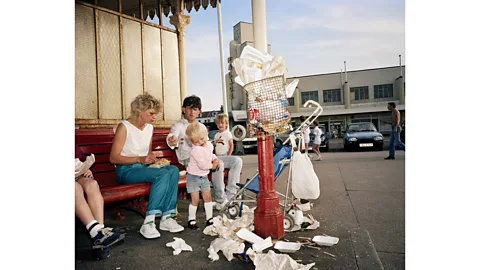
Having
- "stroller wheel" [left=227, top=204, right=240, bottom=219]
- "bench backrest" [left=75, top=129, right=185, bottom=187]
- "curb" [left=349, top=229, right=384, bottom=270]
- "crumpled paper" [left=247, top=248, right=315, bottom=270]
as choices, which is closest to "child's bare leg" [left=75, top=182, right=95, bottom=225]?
"bench backrest" [left=75, top=129, right=185, bottom=187]

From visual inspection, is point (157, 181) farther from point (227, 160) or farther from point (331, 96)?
point (331, 96)

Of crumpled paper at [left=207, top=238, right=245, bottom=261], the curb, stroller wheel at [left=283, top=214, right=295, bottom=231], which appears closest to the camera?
the curb

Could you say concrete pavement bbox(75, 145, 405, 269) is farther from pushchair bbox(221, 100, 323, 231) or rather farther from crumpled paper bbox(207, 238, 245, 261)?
pushchair bbox(221, 100, 323, 231)

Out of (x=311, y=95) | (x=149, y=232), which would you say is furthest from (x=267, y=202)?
(x=311, y=95)

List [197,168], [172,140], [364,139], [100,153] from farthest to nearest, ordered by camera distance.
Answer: [364,139]
[172,140]
[100,153]
[197,168]

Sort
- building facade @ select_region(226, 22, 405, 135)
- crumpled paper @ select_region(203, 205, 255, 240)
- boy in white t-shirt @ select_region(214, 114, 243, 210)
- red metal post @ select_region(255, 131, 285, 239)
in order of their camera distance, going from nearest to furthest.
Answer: red metal post @ select_region(255, 131, 285, 239) < crumpled paper @ select_region(203, 205, 255, 240) < boy in white t-shirt @ select_region(214, 114, 243, 210) < building facade @ select_region(226, 22, 405, 135)

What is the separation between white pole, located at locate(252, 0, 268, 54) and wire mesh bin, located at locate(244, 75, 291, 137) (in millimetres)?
518

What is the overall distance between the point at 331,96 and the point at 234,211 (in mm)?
31348

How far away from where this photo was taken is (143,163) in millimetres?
3805

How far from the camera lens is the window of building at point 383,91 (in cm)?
3142

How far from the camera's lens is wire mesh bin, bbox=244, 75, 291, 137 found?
3.08 metres

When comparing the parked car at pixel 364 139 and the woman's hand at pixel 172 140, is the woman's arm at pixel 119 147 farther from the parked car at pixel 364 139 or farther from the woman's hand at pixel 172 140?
the parked car at pixel 364 139

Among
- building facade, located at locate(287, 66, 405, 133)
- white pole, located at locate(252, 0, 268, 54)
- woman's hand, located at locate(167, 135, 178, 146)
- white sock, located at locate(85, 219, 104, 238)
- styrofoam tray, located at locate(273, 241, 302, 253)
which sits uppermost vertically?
building facade, located at locate(287, 66, 405, 133)

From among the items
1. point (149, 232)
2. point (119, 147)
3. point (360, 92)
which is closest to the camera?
point (149, 232)
